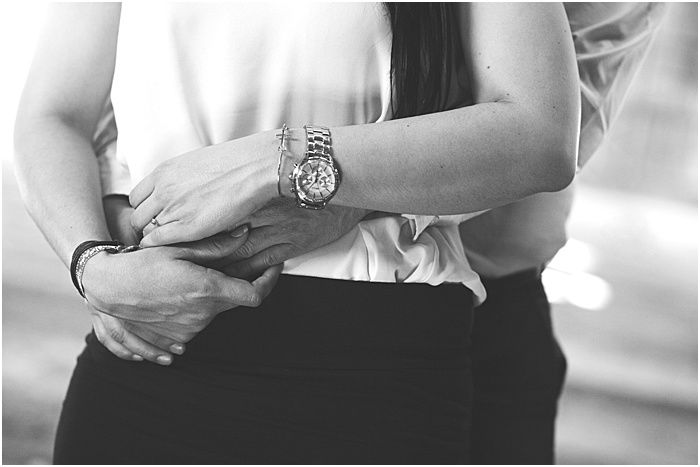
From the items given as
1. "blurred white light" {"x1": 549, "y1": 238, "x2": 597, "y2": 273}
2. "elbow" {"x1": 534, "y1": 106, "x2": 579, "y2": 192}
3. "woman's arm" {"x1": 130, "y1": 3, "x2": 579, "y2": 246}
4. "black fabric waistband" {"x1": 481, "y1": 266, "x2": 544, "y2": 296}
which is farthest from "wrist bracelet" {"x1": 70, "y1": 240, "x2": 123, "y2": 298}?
"blurred white light" {"x1": 549, "y1": 238, "x2": 597, "y2": 273}

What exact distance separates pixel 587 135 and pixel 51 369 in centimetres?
273

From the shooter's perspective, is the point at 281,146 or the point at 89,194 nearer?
the point at 281,146

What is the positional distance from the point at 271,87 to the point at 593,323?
4097mm

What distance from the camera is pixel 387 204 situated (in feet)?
3.09

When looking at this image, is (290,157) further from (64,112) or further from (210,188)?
(64,112)

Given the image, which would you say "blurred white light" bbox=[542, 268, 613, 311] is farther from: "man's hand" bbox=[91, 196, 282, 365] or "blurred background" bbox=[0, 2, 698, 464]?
"man's hand" bbox=[91, 196, 282, 365]

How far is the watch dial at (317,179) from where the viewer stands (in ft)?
3.02

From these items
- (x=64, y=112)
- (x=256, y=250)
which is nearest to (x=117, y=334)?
(x=256, y=250)

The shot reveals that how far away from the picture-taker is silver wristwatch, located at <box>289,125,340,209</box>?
3.02ft

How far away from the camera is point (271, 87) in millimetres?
1024

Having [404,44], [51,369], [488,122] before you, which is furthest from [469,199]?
[51,369]

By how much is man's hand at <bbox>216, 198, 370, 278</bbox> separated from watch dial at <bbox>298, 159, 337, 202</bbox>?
64 mm

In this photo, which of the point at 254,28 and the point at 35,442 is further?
the point at 35,442

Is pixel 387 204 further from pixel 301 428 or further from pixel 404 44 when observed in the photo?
pixel 301 428
